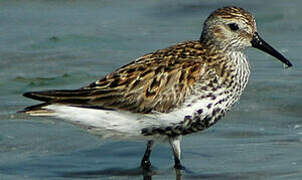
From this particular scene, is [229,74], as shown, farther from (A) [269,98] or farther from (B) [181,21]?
(B) [181,21]

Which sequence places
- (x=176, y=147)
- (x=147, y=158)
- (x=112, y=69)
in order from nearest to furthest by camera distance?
(x=176, y=147), (x=147, y=158), (x=112, y=69)

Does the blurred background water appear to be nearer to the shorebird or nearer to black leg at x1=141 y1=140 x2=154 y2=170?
black leg at x1=141 y1=140 x2=154 y2=170

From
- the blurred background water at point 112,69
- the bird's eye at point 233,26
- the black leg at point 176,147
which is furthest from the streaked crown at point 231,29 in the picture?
the blurred background water at point 112,69

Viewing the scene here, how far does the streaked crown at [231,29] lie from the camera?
10453 mm

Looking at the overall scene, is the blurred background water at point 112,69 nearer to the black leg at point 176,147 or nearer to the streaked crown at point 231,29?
the black leg at point 176,147

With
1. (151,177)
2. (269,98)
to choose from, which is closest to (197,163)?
(151,177)

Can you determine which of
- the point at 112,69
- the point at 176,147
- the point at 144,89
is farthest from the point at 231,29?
the point at 112,69

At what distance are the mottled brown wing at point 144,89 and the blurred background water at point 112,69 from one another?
3.10 feet

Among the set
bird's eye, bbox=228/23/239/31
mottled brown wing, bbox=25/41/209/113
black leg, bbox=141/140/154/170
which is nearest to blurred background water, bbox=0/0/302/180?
black leg, bbox=141/140/154/170

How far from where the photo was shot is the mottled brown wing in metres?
9.95

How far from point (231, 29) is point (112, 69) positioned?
3.81 meters

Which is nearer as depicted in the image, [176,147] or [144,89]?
[144,89]

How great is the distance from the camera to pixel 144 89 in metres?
10.0

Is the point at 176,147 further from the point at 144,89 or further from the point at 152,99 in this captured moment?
the point at 144,89
